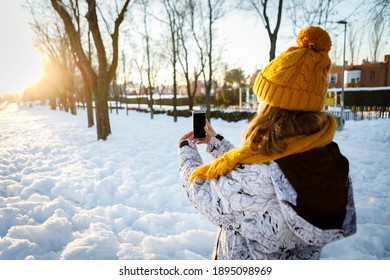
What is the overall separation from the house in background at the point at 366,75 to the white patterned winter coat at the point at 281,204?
38361 mm

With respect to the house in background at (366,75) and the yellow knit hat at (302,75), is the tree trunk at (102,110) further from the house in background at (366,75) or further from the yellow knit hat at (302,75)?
the house in background at (366,75)

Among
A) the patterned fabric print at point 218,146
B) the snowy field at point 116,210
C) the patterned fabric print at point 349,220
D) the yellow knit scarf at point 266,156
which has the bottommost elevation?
the snowy field at point 116,210

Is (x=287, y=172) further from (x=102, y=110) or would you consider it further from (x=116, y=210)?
(x=102, y=110)

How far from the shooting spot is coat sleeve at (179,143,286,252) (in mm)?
1015

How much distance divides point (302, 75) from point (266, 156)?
36 cm

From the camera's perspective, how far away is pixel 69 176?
476 cm

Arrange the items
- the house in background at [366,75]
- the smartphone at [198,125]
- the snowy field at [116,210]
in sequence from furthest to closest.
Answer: the house in background at [366,75] < the snowy field at [116,210] < the smartphone at [198,125]

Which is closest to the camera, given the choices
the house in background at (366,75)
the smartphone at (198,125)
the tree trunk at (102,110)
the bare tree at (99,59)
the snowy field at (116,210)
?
the smartphone at (198,125)

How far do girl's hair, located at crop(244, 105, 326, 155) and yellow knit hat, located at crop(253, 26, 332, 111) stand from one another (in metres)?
0.03

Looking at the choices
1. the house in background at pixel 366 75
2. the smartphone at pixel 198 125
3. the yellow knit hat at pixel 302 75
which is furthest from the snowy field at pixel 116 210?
the house in background at pixel 366 75

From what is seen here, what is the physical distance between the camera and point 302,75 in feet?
3.28

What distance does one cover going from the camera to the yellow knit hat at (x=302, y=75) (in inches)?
39.1

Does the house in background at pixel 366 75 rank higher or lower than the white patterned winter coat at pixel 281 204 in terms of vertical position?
higher
